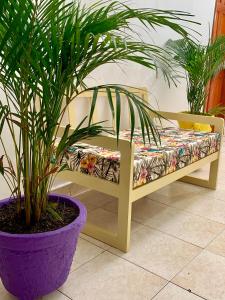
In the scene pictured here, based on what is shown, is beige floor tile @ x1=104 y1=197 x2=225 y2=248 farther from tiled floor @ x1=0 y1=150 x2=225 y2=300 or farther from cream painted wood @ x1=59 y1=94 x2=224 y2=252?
cream painted wood @ x1=59 y1=94 x2=224 y2=252

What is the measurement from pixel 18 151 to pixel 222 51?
7.79 ft

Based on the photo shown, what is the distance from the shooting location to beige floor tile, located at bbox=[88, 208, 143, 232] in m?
1.85

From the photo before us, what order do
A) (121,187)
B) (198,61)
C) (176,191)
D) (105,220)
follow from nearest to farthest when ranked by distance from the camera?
(121,187), (105,220), (176,191), (198,61)

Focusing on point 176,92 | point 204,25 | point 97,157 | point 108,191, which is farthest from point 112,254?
point 204,25

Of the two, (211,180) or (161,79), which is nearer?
(211,180)

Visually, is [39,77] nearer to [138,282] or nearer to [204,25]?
[138,282]

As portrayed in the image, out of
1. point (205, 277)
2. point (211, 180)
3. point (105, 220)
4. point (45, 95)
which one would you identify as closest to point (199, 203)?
point (211, 180)

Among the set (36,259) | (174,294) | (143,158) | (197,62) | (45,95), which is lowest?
(174,294)

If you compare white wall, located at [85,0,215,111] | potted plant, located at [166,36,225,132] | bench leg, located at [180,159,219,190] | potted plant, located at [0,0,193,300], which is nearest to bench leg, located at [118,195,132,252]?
potted plant, located at [0,0,193,300]

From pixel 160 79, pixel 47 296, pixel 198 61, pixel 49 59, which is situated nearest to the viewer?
pixel 49 59

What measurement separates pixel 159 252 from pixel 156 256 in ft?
0.15

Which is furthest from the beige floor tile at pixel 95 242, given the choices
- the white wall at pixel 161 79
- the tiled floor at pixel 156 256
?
the white wall at pixel 161 79

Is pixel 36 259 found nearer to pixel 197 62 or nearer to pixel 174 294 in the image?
pixel 174 294

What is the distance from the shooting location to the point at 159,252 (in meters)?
1.61
